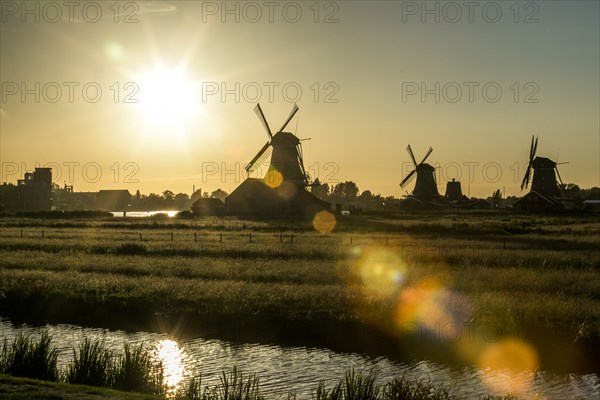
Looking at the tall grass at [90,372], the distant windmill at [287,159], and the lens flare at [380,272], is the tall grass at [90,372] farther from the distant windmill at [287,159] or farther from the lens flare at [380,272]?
the distant windmill at [287,159]

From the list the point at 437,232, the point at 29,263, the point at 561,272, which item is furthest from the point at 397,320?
the point at 437,232

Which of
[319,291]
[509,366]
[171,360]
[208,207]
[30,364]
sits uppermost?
[208,207]

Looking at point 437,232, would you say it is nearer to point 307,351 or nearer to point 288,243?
point 288,243

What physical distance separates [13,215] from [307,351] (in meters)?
91.3

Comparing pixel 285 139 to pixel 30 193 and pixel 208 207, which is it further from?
pixel 30 193

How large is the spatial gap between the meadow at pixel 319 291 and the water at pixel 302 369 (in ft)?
4.78

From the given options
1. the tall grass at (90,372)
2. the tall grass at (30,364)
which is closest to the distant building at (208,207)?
the tall grass at (30,364)

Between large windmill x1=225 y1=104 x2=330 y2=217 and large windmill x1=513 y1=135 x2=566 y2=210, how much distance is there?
48.1 metres

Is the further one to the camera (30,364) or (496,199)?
(496,199)

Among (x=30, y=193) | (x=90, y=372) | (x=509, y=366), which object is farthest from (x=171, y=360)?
(x=30, y=193)

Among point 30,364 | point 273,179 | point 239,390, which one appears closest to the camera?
point 239,390

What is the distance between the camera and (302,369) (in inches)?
699

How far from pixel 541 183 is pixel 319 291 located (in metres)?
105

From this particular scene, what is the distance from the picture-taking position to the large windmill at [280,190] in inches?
3605
